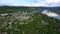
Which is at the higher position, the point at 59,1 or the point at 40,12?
the point at 59,1

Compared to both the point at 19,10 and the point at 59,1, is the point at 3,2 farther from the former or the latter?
the point at 59,1

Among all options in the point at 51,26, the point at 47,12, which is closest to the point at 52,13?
the point at 47,12

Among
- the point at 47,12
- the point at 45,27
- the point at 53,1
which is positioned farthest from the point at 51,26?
the point at 53,1

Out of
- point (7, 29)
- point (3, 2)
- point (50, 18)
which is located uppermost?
point (3, 2)

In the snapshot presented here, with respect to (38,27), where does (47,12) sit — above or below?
above

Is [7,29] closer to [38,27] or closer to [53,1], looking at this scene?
[38,27]

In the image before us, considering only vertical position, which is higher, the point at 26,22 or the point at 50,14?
the point at 50,14
